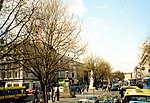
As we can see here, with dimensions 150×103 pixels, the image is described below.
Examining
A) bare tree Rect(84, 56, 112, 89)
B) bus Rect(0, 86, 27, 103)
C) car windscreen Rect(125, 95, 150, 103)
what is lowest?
bus Rect(0, 86, 27, 103)

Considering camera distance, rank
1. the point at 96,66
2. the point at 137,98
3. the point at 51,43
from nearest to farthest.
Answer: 1. the point at 137,98
2. the point at 51,43
3. the point at 96,66

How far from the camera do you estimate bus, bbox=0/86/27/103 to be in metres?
41.6

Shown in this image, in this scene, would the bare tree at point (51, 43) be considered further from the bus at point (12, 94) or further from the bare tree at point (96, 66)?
the bare tree at point (96, 66)

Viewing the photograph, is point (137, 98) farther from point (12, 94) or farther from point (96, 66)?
point (96, 66)

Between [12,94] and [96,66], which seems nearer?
[12,94]

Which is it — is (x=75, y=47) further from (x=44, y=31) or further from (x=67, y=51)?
(x=44, y=31)

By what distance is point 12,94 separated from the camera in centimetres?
4528

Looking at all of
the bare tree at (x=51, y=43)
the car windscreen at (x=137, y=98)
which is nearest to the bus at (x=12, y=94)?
the bare tree at (x=51, y=43)

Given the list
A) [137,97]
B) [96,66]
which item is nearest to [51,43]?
[137,97]

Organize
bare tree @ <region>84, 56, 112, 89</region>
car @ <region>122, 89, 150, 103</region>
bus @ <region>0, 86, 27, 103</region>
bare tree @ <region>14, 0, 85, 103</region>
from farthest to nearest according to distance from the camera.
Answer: bare tree @ <region>84, 56, 112, 89</region>
bus @ <region>0, 86, 27, 103</region>
bare tree @ <region>14, 0, 85, 103</region>
car @ <region>122, 89, 150, 103</region>

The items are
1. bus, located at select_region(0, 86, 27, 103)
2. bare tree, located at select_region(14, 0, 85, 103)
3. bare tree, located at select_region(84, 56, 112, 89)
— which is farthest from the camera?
bare tree, located at select_region(84, 56, 112, 89)

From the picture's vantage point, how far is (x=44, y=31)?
2733cm

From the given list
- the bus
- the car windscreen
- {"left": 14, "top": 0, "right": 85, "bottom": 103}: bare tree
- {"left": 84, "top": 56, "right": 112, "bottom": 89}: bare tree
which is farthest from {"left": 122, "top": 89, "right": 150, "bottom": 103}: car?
{"left": 84, "top": 56, "right": 112, "bottom": 89}: bare tree

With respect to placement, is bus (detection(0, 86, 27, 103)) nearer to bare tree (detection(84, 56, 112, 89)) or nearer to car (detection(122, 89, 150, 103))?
car (detection(122, 89, 150, 103))
